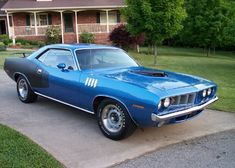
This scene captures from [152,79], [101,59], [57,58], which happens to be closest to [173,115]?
[152,79]

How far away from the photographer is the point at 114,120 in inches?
219

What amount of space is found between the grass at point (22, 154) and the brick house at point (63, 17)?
78.2 ft

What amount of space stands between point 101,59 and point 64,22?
83.5ft

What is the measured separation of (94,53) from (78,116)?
1271 millimetres

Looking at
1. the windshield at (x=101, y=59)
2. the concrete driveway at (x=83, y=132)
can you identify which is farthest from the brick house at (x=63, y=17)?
the windshield at (x=101, y=59)

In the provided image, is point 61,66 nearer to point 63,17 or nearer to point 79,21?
point 79,21

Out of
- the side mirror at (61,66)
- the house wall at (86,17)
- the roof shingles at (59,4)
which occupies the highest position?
the roof shingles at (59,4)

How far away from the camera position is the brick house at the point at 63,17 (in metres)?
28.8

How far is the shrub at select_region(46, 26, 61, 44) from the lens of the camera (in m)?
28.6

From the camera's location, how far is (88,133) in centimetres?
582

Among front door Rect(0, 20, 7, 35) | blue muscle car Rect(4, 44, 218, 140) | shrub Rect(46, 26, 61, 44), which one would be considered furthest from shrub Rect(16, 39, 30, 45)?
blue muscle car Rect(4, 44, 218, 140)

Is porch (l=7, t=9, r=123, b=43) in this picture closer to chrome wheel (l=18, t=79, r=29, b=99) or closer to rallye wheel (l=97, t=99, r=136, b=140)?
chrome wheel (l=18, t=79, r=29, b=99)

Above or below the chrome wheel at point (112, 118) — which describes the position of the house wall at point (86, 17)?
above

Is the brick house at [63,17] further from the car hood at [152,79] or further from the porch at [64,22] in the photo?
the car hood at [152,79]
